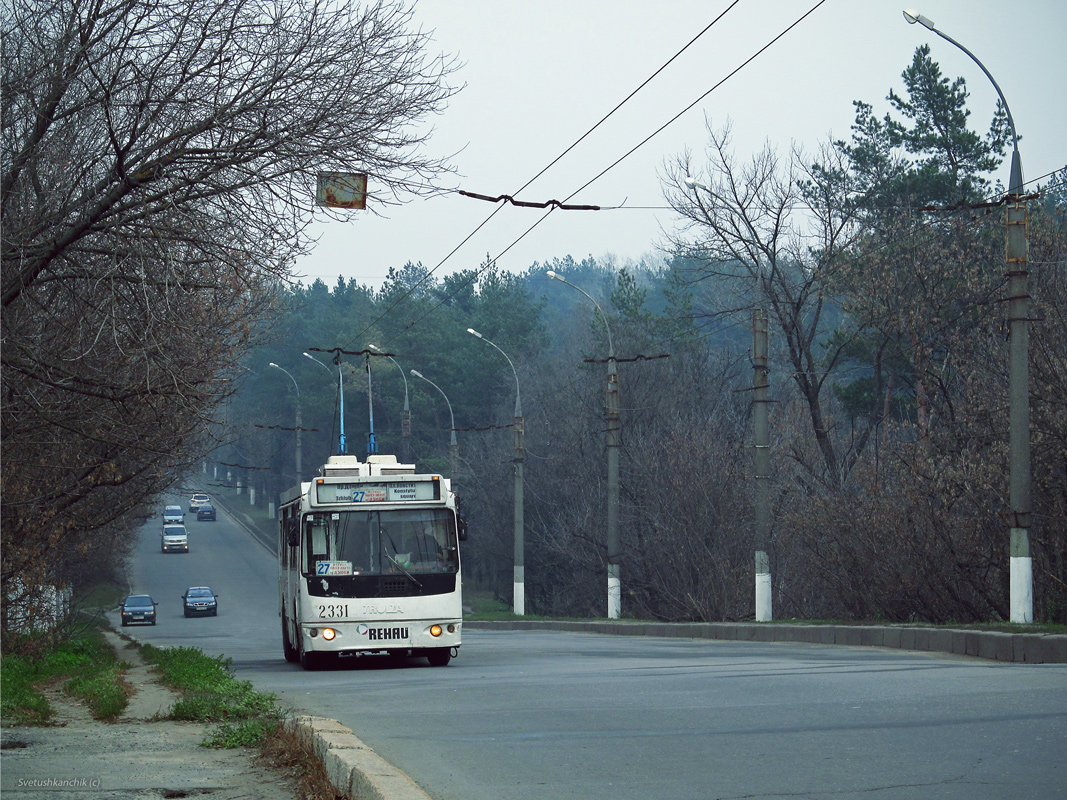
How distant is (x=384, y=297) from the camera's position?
9138 cm

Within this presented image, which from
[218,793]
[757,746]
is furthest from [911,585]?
[218,793]

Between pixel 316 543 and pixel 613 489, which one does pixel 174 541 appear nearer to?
pixel 613 489

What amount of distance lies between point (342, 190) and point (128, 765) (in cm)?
542

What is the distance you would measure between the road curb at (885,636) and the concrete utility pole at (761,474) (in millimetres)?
1211

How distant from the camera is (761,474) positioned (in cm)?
2525

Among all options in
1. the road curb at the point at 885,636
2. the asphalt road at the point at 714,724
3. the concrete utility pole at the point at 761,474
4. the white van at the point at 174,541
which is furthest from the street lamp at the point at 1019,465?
the white van at the point at 174,541

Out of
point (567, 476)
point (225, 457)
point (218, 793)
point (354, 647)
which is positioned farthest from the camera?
point (225, 457)

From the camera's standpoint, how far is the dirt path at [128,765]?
6723mm

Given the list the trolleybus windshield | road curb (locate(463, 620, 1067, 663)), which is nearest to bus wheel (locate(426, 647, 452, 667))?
the trolleybus windshield

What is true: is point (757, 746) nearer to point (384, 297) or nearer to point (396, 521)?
point (396, 521)

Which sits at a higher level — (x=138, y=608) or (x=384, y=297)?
(x=384, y=297)

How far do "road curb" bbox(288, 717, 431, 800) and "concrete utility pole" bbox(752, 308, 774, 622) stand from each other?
18.1 metres

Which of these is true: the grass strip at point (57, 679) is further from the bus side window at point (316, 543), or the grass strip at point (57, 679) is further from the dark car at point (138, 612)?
the dark car at point (138, 612)

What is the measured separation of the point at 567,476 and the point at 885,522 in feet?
108
